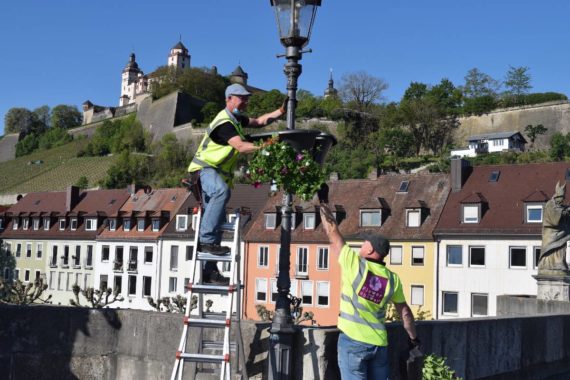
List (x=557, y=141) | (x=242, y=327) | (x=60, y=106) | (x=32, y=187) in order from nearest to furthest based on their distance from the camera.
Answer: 1. (x=242, y=327)
2. (x=557, y=141)
3. (x=32, y=187)
4. (x=60, y=106)

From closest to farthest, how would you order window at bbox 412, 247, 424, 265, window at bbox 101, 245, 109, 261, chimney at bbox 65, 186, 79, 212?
window at bbox 412, 247, 424, 265
window at bbox 101, 245, 109, 261
chimney at bbox 65, 186, 79, 212

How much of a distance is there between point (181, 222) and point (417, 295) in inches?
776

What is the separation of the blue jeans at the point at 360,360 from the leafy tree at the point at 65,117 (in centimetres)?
16824

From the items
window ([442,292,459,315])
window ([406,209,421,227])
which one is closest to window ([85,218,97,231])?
window ([406,209,421,227])

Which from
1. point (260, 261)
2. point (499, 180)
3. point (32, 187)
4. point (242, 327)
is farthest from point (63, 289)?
point (242, 327)

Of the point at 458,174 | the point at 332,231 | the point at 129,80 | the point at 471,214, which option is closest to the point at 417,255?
the point at 471,214

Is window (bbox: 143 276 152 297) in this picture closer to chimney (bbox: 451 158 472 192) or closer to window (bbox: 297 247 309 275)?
window (bbox: 297 247 309 275)

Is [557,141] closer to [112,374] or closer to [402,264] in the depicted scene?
[402,264]

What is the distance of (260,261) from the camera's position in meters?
45.1

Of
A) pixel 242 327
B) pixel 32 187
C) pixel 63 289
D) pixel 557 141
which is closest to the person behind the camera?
pixel 242 327

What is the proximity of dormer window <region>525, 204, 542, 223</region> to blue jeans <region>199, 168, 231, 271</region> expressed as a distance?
3414cm

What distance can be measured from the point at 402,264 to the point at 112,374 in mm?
34896

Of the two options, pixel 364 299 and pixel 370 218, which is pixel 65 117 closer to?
pixel 370 218

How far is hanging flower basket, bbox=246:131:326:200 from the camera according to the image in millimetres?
5547
